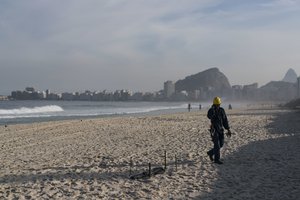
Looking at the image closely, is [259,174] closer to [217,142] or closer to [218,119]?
[217,142]

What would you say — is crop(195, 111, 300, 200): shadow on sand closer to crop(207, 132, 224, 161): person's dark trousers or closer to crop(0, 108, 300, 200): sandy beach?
crop(0, 108, 300, 200): sandy beach

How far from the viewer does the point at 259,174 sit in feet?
29.0

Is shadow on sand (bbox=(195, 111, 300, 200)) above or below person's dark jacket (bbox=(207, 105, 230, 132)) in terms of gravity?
below

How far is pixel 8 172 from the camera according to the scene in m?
9.45

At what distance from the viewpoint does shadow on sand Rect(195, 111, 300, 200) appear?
7.23 meters

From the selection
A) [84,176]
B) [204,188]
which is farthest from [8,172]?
[204,188]

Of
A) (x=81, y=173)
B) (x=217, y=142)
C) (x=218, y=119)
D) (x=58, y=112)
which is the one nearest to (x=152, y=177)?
(x=81, y=173)

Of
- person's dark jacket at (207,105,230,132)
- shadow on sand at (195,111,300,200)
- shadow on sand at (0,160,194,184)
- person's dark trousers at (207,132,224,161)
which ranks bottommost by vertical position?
shadow on sand at (195,111,300,200)

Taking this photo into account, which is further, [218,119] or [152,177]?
[218,119]

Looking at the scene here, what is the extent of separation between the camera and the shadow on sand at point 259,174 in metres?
7.23

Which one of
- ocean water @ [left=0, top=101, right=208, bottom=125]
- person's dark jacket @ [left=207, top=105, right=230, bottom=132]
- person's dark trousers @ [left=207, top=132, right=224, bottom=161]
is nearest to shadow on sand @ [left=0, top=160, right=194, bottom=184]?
person's dark trousers @ [left=207, top=132, right=224, bottom=161]

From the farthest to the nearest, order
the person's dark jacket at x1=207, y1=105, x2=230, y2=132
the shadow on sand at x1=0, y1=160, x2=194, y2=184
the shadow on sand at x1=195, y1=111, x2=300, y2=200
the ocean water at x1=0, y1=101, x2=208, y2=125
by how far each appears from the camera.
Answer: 1. the ocean water at x1=0, y1=101, x2=208, y2=125
2. the person's dark jacket at x1=207, y1=105, x2=230, y2=132
3. the shadow on sand at x1=0, y1=160, x2=194, y2=184
4. the shadow on sand at x1=195, y1=111, x2=300, y2=200

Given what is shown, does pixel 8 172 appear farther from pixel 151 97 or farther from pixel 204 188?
pixel 151 97

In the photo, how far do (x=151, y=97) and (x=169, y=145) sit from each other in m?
183
